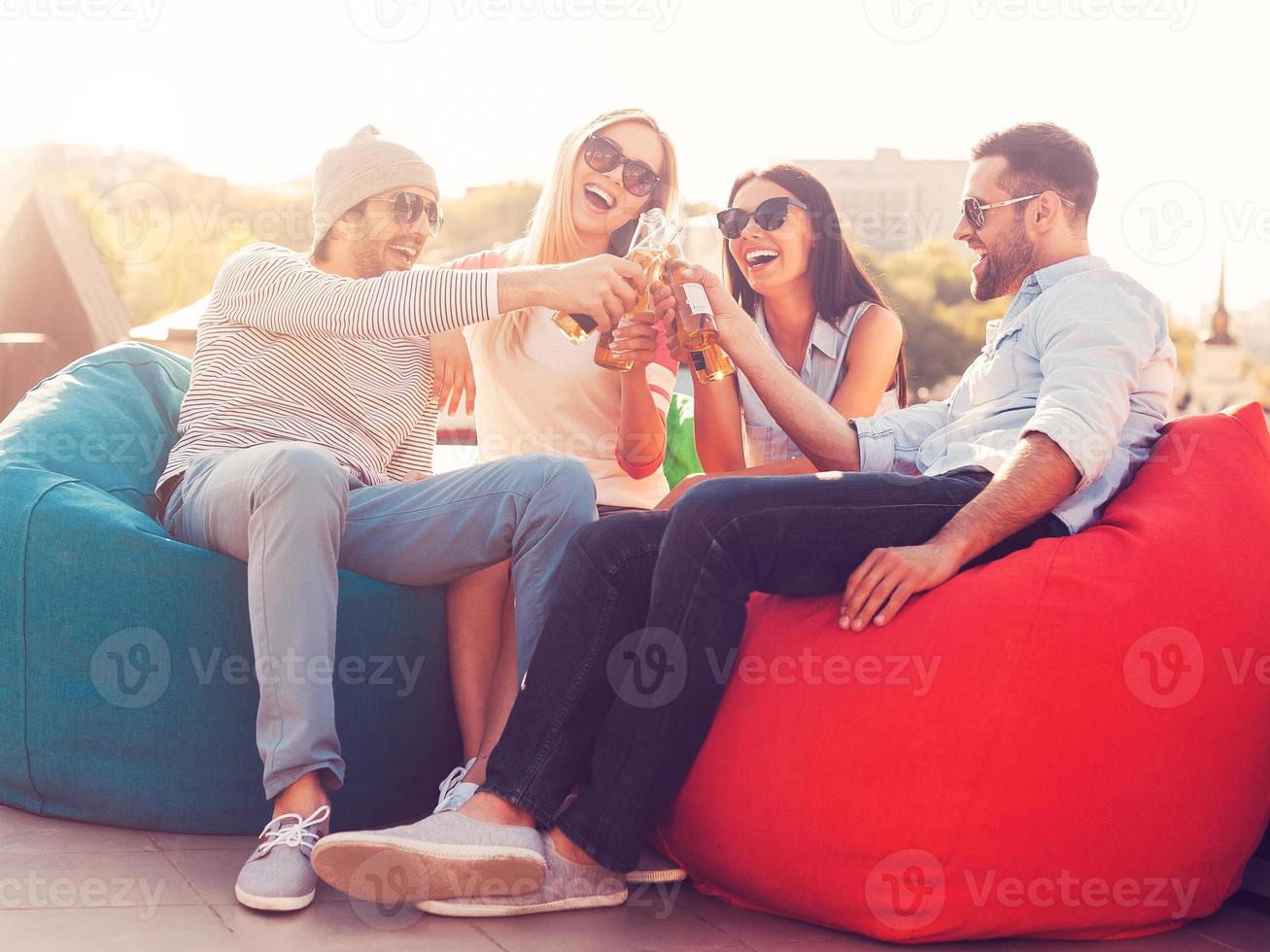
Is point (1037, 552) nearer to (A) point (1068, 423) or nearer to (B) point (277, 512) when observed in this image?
(A) point (1068, 423)

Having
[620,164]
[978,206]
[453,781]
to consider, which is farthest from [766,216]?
[453,781]

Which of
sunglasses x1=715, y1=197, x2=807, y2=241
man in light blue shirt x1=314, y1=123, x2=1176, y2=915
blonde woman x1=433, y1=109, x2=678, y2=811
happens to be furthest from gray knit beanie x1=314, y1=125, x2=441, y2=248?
man in light blue shirt x1=314, y1=123, x2=1176, y2=915

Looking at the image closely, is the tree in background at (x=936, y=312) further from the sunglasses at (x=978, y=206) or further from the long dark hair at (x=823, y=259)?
the sunglasses at (x=978, y=206)

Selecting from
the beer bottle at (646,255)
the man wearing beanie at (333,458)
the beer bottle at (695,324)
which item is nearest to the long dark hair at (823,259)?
the beer bottle at (646,255)

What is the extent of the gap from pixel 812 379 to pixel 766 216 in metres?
0.42

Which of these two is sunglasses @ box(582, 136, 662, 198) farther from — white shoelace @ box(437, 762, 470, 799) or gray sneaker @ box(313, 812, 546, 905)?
gray sneaker @ box(313, 812, 546, 905)

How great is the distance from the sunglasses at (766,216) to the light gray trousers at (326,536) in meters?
1.09

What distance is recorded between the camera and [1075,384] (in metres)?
2.24

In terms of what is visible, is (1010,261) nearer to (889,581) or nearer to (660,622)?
(889,581)

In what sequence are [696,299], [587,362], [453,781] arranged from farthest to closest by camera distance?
[587,362], [696,299], [453,781]

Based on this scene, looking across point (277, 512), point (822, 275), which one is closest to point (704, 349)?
point (822, 275)

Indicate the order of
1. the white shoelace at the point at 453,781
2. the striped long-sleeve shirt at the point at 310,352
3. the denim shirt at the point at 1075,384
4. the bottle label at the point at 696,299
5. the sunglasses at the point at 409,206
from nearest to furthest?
the denim shirt at the point at 1075,384
the white shoelace at the point at 453,781
the striped long-sleeve shirt at the point at 310,352
the bottle label at the point at 696,299
the sunglasses at the point at 409,206

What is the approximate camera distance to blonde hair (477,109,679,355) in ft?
10.8

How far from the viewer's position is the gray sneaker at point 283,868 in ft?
6.65
